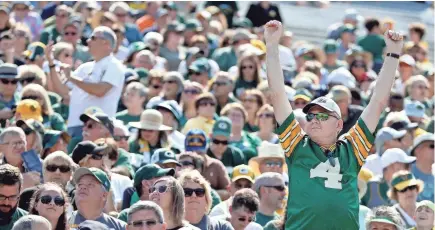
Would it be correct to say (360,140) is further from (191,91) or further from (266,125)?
(191,91)

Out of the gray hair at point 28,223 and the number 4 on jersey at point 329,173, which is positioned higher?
the number 4 on jersey at point 329,173

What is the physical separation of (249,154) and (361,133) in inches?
252

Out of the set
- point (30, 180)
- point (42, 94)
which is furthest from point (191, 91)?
point (30, 180)

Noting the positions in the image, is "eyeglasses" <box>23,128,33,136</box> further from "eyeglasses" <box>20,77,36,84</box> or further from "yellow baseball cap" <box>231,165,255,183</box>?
"eyeglasses" <box>20,77,36,84</box>

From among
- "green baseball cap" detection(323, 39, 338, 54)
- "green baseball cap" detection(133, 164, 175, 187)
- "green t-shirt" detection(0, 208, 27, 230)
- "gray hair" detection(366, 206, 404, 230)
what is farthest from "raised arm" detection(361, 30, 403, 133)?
"green baseball cap" detection(323, 39, 338, 54)

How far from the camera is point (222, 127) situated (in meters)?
13.9

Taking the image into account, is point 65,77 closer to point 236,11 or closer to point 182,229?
point 182,229

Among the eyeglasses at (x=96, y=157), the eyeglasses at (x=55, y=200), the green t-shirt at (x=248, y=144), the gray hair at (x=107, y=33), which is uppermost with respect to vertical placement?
the gray hair at (x=107, y=33)

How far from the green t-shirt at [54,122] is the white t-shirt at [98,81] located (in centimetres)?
16

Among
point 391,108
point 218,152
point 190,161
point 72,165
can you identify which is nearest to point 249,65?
point 391,108

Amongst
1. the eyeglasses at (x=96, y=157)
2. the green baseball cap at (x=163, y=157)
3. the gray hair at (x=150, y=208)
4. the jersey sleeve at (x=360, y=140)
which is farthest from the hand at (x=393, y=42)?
the eyeglasses at (x=96, y=157)

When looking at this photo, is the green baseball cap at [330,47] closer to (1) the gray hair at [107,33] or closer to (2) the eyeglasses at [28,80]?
(2) the eyeglasses at [28,80]

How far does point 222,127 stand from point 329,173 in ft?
20.6

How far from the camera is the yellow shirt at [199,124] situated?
14750mm
